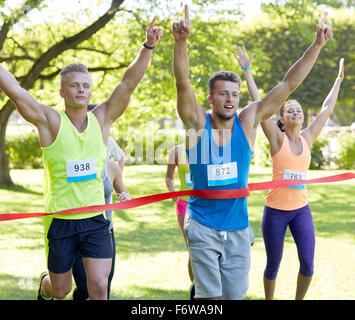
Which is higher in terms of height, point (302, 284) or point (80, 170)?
point (80, 170)

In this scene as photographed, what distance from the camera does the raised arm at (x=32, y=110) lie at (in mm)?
3715

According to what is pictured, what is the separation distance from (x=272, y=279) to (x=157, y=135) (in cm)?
1850

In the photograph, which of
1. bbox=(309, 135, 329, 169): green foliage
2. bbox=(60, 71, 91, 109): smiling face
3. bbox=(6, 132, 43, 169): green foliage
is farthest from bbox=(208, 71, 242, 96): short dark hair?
bbox=(6, 132, 43, 169): green foliage

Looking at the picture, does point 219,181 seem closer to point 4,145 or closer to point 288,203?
point 288,203

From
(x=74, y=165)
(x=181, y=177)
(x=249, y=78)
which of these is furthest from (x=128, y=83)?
(x=181, y=177)

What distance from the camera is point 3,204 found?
13.4 meters

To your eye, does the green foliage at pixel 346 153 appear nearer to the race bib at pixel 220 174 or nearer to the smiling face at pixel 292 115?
the smiling face at pixel 292 115

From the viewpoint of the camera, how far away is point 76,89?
3889mm

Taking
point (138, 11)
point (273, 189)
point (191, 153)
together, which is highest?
point (138, 11)

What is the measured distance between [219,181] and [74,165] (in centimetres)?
101

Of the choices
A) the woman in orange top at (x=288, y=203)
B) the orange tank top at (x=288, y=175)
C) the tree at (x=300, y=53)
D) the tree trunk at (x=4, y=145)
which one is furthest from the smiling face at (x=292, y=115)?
the tree at (x=300, y=53)

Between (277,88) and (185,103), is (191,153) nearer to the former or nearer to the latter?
(185,103)
